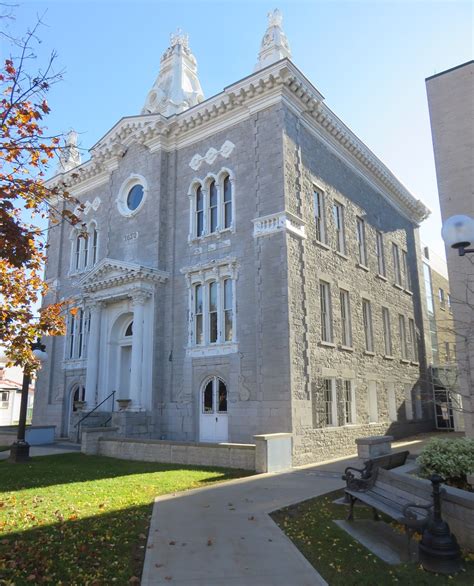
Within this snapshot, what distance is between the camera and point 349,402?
20.7 m

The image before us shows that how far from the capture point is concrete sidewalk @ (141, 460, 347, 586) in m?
5.64

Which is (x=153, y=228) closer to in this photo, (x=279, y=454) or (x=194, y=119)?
(x=194, y=119)

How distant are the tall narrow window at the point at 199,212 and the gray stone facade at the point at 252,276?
49 centimetres

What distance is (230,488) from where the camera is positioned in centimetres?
1088

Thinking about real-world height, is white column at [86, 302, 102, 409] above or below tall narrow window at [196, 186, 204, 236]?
below

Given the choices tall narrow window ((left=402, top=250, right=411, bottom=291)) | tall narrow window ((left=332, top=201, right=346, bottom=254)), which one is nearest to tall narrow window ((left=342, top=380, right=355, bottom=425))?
tall narrow window ((left=332, top=201, right=346, bottom=254))

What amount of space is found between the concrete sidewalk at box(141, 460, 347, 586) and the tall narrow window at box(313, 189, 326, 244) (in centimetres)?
1179

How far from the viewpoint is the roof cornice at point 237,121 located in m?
19.0

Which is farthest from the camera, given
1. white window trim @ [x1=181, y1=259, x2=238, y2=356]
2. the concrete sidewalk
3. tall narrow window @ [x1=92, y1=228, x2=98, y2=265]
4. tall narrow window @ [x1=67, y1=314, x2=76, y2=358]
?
tall narrow window @ [x1=92, y1=228, x2=98, y2=265]

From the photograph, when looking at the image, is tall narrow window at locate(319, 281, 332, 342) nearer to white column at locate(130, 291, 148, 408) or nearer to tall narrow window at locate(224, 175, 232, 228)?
tall narrow window at locate(224, 175, 232, 228)

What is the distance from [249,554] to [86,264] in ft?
73.7

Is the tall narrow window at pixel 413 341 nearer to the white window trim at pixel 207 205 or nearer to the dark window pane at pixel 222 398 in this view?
the dark window pane at pixel 222 398

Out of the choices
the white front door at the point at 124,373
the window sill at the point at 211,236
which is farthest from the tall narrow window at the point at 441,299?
the white front door at the point at 124,373

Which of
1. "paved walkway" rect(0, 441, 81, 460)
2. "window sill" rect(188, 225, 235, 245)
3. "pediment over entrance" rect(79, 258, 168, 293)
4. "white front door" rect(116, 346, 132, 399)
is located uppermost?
"window sill" rect(188, 225, 235, 245)
